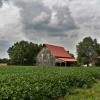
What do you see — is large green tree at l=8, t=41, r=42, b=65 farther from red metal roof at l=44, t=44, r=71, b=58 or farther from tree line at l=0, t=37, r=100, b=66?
red metal roof at l=44, t=44, r=71, b=58

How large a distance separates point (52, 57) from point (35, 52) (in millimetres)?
11782

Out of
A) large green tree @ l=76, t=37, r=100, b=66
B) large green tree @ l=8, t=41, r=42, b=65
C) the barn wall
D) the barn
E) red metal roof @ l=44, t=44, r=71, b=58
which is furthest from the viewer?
large green tree @ l=76, t=37, r=100, b=66

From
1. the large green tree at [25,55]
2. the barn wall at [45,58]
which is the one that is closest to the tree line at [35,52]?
the large green tree at [25,55]

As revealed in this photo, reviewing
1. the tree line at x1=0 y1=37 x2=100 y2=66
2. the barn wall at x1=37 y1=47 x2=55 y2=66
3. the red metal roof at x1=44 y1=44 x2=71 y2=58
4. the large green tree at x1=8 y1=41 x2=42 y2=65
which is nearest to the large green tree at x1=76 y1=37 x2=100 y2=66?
the tree line at x1=0 y1=37 x2=100 y2=66

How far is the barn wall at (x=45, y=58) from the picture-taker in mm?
80438

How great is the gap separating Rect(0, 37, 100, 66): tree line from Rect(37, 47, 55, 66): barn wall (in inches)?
171

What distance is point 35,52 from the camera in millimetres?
91000

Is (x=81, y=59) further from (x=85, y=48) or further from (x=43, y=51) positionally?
(x=43, y=51)

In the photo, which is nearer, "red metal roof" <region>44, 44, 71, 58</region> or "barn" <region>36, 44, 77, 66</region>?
"barn" <region>36, 44, 77, 66</region>

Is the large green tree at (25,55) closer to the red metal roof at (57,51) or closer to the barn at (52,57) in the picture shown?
the barn at (52,57)

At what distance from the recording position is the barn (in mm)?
79625

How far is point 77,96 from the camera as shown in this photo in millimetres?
18250

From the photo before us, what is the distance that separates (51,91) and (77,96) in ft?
7.21

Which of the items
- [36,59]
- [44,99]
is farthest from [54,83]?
[36,59]
